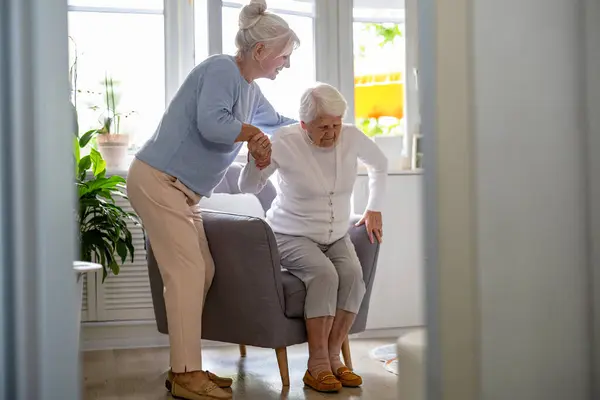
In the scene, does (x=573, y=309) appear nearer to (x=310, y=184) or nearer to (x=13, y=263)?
(x=13, y=263)

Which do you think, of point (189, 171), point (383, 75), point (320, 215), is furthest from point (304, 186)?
point (383, 75)

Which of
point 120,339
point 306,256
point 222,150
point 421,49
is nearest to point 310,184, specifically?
point 306,256

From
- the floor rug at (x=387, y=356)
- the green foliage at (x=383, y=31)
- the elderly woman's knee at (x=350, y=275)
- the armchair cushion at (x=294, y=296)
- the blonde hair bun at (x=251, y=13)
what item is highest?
the green foliage at (x=383, y=31)

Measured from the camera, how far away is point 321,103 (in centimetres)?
293

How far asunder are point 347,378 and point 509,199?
1.78 metres

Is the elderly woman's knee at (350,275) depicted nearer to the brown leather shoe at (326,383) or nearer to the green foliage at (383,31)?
the brown leather shoe at (326,383)

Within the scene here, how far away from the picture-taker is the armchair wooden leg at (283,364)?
2828 millimetres

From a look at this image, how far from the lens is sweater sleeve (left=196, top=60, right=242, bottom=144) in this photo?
95.7 inches

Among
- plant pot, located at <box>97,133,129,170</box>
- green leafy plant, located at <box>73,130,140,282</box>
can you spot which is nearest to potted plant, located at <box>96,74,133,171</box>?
plant pot, located at <box>97,133,129,170</box>

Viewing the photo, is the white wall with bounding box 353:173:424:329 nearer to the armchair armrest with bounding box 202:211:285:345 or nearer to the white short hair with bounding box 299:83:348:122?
the white short hair with bounding box 299:83:348:122

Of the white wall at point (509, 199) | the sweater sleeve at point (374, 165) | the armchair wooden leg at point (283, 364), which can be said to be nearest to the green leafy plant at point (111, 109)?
the sweater sleeve at point (374, 165)

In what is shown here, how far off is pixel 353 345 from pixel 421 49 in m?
2.68

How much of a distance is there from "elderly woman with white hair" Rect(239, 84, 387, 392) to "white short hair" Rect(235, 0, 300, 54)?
376mm

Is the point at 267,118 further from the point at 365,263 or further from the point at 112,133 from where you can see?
the point at 112,133
